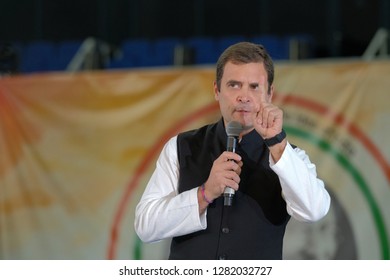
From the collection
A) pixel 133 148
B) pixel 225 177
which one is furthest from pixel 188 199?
pixel 133 148

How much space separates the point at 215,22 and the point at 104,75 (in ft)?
7.34

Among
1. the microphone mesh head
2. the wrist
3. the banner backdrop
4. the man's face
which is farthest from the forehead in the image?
the banner backdrop

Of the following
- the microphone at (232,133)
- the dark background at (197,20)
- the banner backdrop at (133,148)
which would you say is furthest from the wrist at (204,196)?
the dark background at (197,20)

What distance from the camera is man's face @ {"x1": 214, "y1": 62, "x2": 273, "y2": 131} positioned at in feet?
7.07

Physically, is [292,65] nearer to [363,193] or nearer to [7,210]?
[363,193]

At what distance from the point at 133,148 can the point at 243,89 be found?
2744 mm

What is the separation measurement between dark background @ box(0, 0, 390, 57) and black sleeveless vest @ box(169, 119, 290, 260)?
177 inches

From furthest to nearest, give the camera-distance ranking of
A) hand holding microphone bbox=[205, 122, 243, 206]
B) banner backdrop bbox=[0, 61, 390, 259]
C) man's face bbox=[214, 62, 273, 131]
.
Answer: banner backdrop bbox=[0, 61, 390, 259] → man's face bbox=[214, 62, 273, 131] → hand holding microphone bbox=[205, 122, 243, 206]

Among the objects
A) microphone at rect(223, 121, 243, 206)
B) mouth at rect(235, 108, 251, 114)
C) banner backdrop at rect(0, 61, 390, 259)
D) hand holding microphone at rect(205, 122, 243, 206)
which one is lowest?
banner backdrop at rect(0, 61, 390, 259)

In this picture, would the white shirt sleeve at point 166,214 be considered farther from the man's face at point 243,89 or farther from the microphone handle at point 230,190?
the man's face at point 243,89

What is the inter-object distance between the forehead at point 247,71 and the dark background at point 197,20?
456 centimetres

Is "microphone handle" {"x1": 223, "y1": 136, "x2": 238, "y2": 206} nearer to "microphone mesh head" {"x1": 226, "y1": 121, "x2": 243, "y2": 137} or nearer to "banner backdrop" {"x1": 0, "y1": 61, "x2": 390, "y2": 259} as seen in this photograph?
"microphone mesh head" {"x1": 226, "y1": 121, "x2": 243, "y2": 137}

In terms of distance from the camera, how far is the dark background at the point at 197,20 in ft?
21.9
